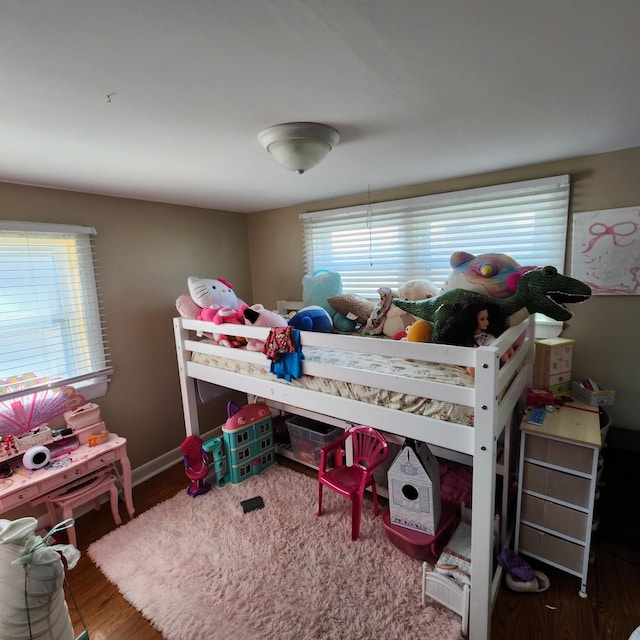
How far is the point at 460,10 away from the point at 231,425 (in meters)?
2.56

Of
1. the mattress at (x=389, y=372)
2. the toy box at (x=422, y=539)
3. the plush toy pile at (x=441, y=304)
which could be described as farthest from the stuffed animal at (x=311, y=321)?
the toy box at (x=422, y=539)

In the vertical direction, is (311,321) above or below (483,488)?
above

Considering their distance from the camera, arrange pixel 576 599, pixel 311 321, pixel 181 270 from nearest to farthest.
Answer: pixel 576 599, pixel 311 321, pixel 181 270

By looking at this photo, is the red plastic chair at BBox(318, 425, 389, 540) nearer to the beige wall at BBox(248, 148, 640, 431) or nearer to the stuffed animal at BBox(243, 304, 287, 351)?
the stuffed animal at BBox(243, 304, 287, 351)

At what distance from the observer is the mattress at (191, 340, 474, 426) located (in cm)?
144

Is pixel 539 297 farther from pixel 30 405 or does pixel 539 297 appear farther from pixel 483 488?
pixel 30 405

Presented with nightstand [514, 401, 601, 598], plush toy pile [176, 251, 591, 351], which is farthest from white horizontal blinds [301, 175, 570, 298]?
nightstand [514, 401, 601, 598]

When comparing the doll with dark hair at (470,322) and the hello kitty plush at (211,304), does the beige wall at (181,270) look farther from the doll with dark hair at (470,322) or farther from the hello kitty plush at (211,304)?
the doll with dark hair at (470,322)

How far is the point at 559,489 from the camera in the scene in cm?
167

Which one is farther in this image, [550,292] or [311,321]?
[311,321]

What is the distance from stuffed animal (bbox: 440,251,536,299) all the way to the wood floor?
1205 millimetres

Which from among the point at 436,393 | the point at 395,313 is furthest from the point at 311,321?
the point at 436,393

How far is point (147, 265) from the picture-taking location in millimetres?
2793

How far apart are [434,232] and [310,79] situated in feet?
5.53
